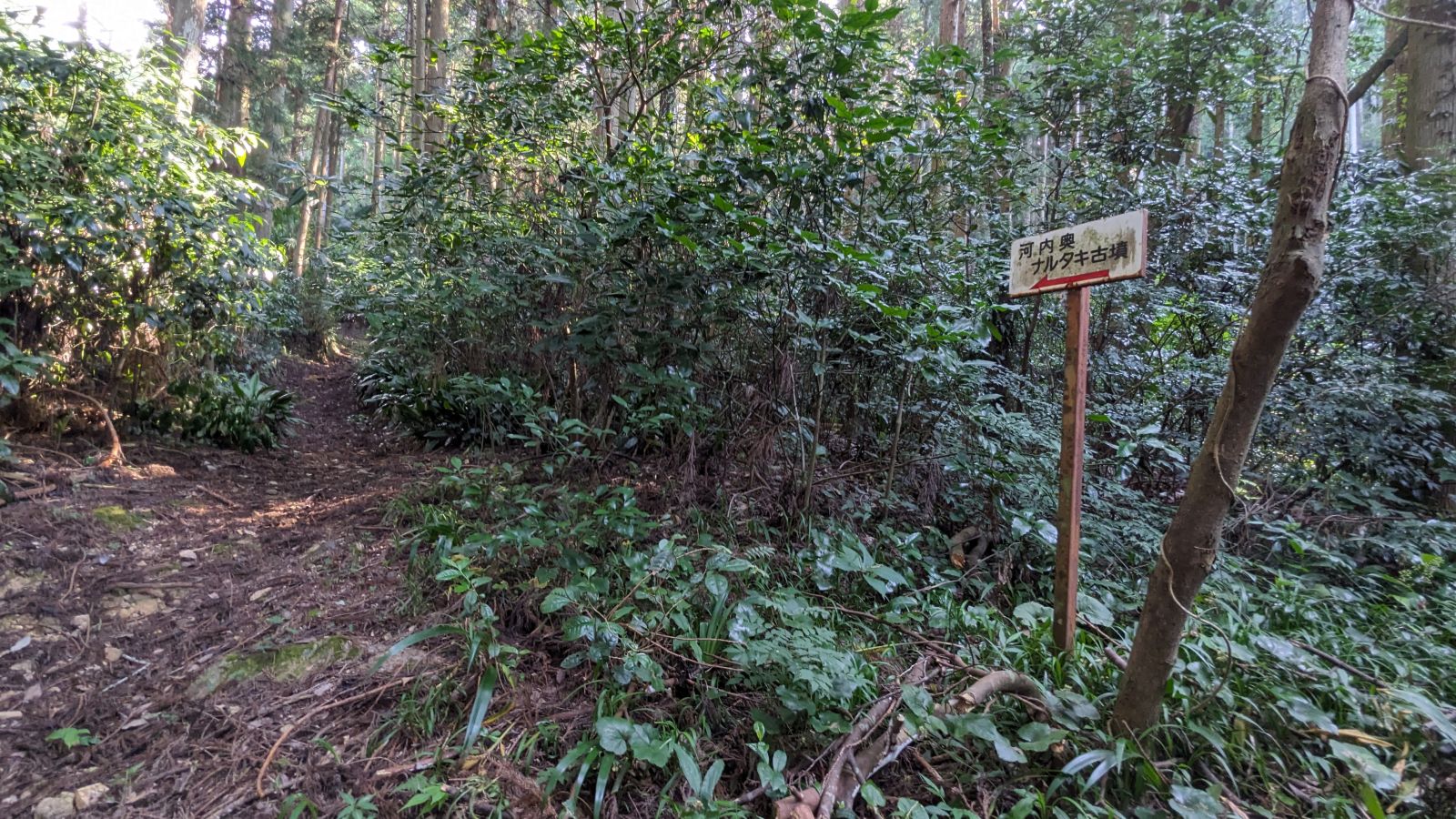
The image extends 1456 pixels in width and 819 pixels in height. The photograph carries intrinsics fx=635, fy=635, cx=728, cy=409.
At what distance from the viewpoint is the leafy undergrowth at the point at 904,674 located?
2045mm

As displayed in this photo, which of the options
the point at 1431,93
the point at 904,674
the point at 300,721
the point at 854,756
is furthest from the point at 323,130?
the point at 1431,93

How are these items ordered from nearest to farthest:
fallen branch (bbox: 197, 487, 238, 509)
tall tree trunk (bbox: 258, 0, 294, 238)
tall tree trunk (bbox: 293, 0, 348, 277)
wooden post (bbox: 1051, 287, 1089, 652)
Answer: wooden post (bbox: 1051, 287, 1089, 652) < fallen branch (bbox: 197, 487, 238, 509) < tall tree trunk (bbox: 258, 0, 294, 238) < tall tree trunk (bbox: 293, 0, 348, 277)

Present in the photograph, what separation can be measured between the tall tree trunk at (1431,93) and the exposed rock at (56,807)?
8794mm

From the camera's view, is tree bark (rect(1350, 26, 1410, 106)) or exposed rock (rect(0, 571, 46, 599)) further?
tree bark (rect(1350, 26, 1410, 106))

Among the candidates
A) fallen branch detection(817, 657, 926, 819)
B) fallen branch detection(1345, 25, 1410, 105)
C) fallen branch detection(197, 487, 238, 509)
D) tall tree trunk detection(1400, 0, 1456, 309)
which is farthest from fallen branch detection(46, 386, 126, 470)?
fallen branch detection(1345, 25, 1410, 105)

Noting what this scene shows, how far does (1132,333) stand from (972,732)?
4602mm

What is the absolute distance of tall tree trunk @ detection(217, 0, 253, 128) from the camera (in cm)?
980

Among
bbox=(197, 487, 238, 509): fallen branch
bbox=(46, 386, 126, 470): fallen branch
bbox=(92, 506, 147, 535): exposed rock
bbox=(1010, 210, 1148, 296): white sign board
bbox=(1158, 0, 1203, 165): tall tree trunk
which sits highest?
bbox=(1158, 0, 1203, 165): tall tree trunk

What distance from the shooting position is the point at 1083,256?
254 centimetres

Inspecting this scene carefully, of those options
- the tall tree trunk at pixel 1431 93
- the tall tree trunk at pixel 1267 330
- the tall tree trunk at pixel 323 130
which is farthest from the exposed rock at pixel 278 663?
the tall tree trunk at pixel 323 130

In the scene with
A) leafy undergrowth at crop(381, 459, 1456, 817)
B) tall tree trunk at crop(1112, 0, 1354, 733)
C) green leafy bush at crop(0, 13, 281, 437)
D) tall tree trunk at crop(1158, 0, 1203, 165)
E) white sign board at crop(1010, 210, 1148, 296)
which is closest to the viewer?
tall tree trunk at crop(1112, 0, 1354, 733)

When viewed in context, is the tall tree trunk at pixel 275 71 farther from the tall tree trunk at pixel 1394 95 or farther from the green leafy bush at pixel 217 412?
the tall tree trunk at pixel 1394 95

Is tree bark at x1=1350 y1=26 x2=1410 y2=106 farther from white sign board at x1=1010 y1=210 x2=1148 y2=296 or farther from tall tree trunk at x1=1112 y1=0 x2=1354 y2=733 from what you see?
tall tree trunk at x1=1112 y1=0 x2=1354 y2=733

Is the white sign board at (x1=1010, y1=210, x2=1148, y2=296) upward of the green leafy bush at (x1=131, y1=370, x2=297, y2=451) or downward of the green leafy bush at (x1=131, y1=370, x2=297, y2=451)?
upward
